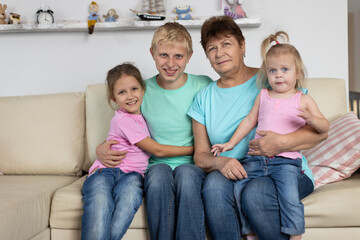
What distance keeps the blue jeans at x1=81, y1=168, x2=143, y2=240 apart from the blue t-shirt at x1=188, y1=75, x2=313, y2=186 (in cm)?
40

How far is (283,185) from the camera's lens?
139 cm

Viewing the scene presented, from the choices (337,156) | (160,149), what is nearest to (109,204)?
(160,149)

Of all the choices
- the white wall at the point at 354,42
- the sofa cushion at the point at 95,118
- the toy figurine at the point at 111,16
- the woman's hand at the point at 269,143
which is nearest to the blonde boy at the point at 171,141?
the woman's hand at the point at 269,143

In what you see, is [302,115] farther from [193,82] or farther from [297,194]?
[193,82]

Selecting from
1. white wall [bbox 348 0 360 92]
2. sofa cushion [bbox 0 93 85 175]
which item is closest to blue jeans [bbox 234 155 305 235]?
sofa cushion [bbox 0 93 85 175]

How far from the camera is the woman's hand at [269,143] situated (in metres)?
1.47

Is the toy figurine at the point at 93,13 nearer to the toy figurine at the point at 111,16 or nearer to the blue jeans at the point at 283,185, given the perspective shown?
the toy figurine at the point at 111,16

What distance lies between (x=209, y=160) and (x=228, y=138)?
14 centimetres

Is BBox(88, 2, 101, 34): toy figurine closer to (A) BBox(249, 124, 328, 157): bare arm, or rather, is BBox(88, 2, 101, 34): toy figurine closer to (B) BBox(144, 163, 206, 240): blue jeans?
(B) BBox(144, 163, 206, 240): blue jeans

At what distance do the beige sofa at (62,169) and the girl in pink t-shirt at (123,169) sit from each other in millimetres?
94

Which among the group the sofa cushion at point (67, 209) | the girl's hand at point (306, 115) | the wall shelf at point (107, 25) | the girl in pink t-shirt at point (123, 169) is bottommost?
the sofa cushion at point (67, 209)

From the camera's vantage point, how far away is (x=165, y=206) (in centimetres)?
146

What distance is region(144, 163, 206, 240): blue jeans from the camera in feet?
4.67

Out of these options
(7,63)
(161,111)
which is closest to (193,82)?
(161,111)
